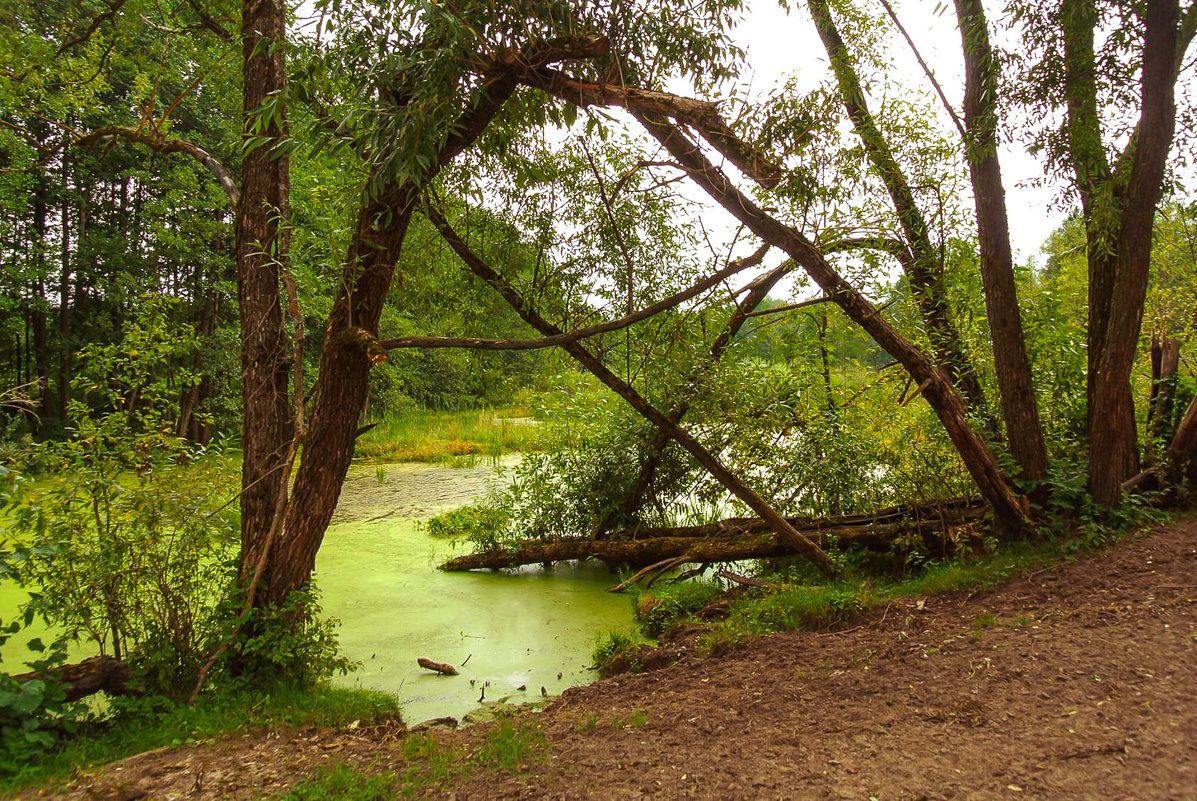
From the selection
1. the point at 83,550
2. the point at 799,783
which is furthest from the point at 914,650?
the point at 83,550

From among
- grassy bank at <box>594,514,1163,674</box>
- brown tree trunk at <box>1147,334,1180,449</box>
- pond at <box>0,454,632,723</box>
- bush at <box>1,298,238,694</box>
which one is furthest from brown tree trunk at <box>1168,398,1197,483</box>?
bush at <box>1,298,238,694</box>

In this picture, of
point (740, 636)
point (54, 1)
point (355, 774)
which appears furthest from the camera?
point (54, 1)

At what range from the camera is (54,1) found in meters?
11.6


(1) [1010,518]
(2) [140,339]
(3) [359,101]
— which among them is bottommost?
(1) [1010,518]

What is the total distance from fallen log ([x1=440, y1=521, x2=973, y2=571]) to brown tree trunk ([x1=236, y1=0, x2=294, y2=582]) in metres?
2.94

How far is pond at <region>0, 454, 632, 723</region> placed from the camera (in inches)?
170

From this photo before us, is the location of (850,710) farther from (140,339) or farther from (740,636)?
(140,339)

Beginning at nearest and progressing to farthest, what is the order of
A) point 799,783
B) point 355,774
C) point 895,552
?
point 799,783 → point 355,774 → point 895,552

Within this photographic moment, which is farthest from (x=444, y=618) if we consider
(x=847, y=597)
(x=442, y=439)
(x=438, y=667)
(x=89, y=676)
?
(x=442, y=439)

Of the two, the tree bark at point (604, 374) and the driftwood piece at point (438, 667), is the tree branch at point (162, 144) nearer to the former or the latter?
the tree bark at point (604, 374)

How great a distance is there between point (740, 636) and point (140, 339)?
354 cm

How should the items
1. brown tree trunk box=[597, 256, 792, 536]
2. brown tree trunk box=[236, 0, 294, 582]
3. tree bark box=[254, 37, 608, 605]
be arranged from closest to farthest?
1. tree bark box=[254, 37, 608, 605]
2. brown tree trunk box=[236, 0, 294, 582]
3. brown tree trunk box=[597, 256, 792, 536]

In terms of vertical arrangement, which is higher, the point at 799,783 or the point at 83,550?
the point at 83,550

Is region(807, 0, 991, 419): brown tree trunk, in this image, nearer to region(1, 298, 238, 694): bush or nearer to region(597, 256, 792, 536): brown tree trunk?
region(597, 256, 792, 536): brown tree trunk
